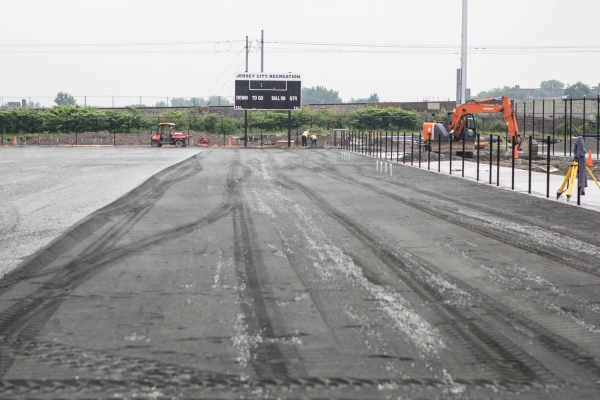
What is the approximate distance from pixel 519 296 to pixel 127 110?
82.0m

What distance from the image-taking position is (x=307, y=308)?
25.4 feet

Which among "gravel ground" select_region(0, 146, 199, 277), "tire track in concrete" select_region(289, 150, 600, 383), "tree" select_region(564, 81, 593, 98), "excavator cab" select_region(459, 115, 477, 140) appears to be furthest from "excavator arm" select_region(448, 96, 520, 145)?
"tree" select_region(564, 81, 593, 98)

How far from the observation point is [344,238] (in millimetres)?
12625

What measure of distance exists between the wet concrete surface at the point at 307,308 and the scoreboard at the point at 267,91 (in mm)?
44490

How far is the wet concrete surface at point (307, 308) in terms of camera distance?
5559 millimetres

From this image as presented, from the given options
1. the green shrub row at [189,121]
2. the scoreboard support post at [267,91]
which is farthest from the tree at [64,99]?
the scoreboard support post at [267,91]

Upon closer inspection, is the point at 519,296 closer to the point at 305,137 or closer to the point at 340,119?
the point at 305,137

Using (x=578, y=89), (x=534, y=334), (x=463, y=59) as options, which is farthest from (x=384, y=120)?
(x=578, y=89)

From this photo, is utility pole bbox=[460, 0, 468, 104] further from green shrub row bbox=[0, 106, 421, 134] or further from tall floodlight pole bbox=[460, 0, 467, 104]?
green shrub row bbox=[0, 106, 421, 134]

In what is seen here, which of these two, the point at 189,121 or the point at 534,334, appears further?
the point at 189,121

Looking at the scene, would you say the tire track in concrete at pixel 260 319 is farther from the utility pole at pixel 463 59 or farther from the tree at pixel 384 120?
the tree at pixel 384 120

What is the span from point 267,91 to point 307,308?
53118 millimetres

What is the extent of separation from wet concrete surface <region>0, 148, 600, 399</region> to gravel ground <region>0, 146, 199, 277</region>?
55 cm

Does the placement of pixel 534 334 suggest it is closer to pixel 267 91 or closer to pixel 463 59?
pixel 463 59
